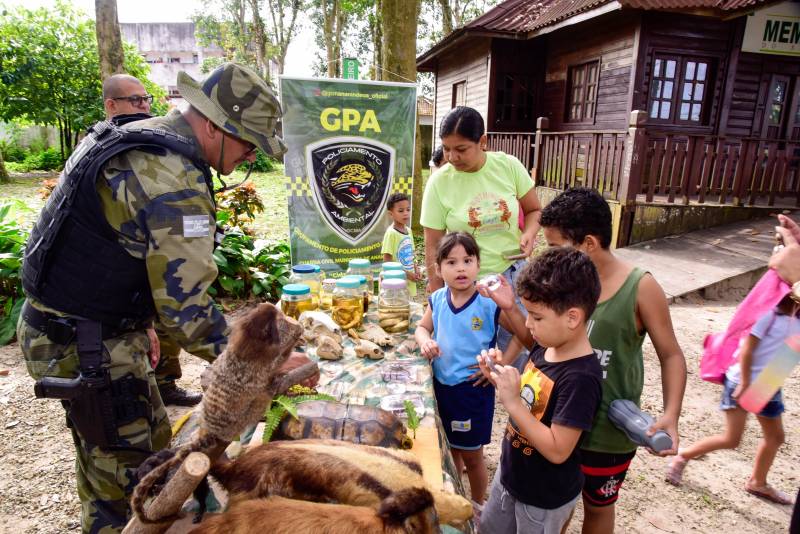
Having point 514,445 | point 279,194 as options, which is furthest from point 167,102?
point 514,445

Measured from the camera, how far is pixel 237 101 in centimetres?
175

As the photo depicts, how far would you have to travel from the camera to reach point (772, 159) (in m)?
8.14

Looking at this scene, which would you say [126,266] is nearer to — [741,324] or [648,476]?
[741,324]

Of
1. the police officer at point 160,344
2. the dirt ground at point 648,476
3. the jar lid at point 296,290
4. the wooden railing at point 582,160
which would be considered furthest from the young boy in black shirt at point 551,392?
the wooden railing at point 582,160

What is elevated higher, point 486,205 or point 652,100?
point 652,100

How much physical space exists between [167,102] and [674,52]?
1323cm

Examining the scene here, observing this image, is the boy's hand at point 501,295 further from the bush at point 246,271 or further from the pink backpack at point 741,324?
the bush at point 246,271

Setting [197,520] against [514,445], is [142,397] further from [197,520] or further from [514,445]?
[514,445]

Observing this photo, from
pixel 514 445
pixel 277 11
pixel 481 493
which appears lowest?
pixel 481 493

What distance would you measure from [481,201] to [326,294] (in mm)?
1132

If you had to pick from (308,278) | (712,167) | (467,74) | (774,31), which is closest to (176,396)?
(308,278)

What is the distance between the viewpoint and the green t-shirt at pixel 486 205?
2803 mm

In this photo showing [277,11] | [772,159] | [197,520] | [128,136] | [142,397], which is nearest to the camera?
[197,520]

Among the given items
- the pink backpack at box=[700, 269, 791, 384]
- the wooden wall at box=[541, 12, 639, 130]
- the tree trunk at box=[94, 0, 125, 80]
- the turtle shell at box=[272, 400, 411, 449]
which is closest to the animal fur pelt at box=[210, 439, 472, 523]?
the turtle shell at box=[272, 400, 411, 449]
